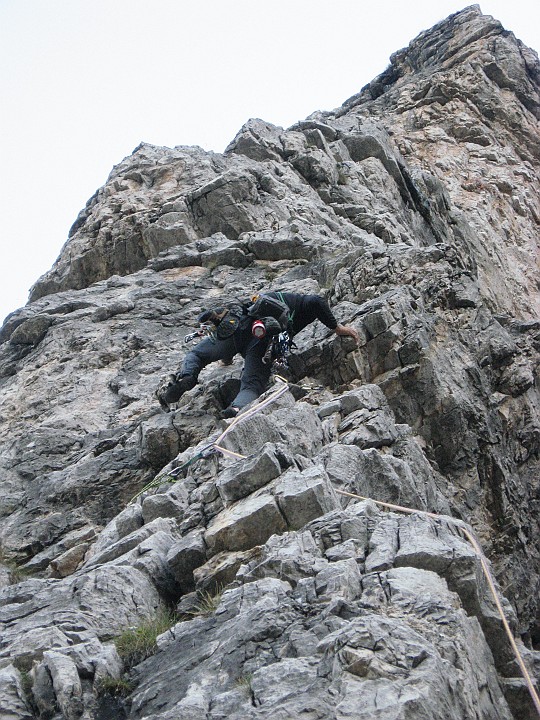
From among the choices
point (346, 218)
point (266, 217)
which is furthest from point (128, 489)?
point (346, 218)

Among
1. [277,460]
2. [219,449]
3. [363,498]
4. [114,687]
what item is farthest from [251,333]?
[114,687]

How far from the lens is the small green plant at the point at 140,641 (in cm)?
635

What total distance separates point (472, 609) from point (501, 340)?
29.3 ft

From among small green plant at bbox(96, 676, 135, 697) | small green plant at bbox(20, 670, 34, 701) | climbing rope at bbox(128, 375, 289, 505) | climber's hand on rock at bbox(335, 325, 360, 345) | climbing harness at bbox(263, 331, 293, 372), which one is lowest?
small green plant at bbox(96, 676, 135, 697)

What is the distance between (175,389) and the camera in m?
13.8

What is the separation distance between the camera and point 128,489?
12531 mm

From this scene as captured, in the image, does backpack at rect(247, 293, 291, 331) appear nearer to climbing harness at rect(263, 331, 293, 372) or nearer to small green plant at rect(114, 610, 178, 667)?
climbing harness at rect(263, 331, 293, 372)

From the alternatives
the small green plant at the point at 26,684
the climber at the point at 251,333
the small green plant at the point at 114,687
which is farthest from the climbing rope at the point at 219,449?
the small green plant at the point at 26,684

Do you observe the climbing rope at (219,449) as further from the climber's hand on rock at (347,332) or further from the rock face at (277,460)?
the climber's hand on rock at (347,332)

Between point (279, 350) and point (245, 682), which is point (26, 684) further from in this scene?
point (279, 350)

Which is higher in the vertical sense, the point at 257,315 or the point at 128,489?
the point at 257,315

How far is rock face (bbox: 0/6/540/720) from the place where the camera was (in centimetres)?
564

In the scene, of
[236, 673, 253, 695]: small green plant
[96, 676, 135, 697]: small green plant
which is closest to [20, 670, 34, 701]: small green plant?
[96, 676, 135, 697]: small green plant

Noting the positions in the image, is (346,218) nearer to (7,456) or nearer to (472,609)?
(7,456)
